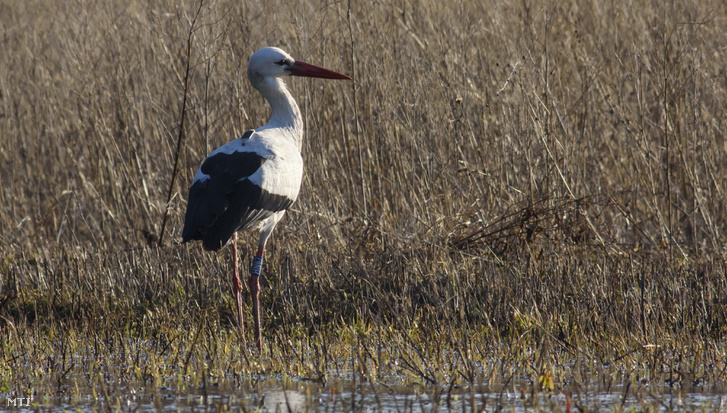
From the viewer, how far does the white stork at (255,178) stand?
444cm

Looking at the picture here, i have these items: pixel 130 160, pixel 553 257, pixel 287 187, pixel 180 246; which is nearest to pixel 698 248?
pixel 553 257

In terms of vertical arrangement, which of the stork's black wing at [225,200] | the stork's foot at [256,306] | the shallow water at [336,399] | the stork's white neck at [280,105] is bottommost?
the shallow water at [336,399]

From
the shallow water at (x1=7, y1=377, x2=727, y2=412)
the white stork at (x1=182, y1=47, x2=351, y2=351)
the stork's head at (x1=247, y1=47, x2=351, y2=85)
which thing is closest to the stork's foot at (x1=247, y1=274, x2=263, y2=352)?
the white stork at (x1=182, y1=47, x2=351, y2=351)

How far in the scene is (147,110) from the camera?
22.7 ft

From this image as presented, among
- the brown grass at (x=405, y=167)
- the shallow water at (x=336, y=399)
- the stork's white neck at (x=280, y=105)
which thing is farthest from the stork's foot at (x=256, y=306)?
the stork's white neck at (x=280, y=105)

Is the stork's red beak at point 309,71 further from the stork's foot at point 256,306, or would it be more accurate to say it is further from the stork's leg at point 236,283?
the stork's foot at point 256,306

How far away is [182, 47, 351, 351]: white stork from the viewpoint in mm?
4438

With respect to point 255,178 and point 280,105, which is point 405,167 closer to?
point 280,105

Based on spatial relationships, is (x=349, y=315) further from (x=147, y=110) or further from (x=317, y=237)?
(x=147, y=110)

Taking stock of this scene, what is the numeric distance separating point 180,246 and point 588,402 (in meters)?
3.33

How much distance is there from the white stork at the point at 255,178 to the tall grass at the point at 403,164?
0.41m

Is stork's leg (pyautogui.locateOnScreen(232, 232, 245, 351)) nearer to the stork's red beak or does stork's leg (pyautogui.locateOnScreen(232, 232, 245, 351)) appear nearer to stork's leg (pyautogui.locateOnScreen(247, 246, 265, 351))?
stork's leg (pyautogui.locateOnScreen(247, 246, 265, 351))

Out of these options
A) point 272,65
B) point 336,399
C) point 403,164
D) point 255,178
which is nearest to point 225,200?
point 255,178

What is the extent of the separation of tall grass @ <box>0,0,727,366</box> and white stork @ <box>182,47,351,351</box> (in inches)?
16.1
